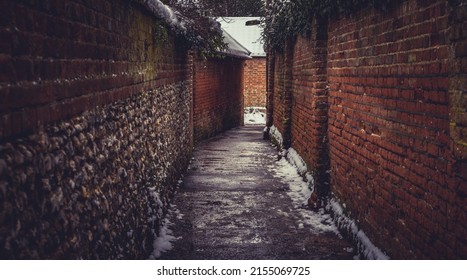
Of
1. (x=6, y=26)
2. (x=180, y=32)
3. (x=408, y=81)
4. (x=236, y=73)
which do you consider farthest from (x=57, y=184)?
(x=236, y=73)

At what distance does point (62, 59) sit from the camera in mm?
2842

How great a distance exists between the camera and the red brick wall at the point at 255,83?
2794cm

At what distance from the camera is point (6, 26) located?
212 cm

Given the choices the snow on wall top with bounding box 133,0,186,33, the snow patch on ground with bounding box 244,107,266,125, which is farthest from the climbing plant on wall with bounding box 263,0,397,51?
the snow patch on ground with bounding box 244,107,266,125

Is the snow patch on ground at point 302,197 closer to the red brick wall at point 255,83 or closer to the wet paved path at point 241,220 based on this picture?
the wet paved path at point 241,220

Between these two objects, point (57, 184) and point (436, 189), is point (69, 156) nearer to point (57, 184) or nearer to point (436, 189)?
point (57, 184)

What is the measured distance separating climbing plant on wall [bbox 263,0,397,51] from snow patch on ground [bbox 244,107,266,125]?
12.9 m

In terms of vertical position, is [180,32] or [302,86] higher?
[180,32]

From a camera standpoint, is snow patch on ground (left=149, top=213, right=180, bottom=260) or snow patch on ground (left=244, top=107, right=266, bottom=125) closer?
snow patch on ground (left=149, top=213, right=180, bottom=260)

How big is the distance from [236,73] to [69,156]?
1940 cm

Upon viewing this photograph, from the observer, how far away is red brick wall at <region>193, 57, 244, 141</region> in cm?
1521

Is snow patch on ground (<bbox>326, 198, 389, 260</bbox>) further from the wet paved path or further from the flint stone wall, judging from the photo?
the flint stone wall

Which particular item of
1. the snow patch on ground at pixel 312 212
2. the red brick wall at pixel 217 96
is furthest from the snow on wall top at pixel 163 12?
the red brick wall at pixel 217 96

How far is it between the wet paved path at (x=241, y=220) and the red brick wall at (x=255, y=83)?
1720 centimetres
